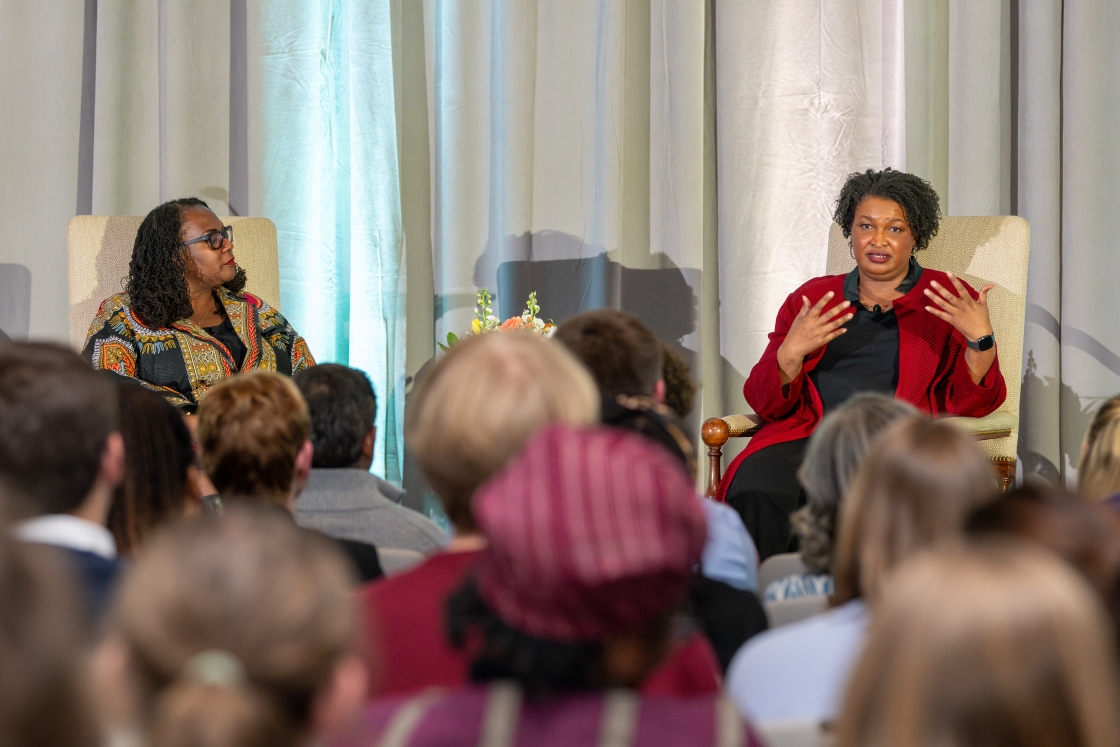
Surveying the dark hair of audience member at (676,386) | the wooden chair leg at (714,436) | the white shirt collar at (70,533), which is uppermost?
the dark hair of audience member at (676,386)

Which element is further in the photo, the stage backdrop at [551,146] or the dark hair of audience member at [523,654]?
the stage backdrop at [551,146]

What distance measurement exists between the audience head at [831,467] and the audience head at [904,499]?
29 centimetres

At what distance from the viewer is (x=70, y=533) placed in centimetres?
129

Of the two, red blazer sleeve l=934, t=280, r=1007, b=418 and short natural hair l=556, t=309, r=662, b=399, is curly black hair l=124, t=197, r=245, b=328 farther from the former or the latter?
red blazer sleeve l=934, t=280, r=1007, b=418

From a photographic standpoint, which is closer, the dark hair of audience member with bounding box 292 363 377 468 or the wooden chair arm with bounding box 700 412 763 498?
the dark hair of audience member with bounding box 292 363 377 468

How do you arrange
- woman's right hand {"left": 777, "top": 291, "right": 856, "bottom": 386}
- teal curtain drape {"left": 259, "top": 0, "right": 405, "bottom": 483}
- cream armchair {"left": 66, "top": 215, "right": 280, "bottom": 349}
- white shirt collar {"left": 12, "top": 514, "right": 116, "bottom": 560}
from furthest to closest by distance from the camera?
teal curtain drape {"left": 259, "top": 0, "right": 405, "bottom": 483} < cream armchair {"left": 66, "top": 215, "right": 280, "bottom": 349} < woman's right hand {"left": 777, "top": 291, "right": 856, "bottom": 386} < white shirt collar {"left": 12, "top": 514, "right": 116, "bottom": 560}

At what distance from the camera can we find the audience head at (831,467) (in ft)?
5.08

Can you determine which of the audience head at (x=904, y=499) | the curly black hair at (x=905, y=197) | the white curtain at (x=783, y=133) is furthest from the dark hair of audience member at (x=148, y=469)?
the white curtain at (x=783, y=133)

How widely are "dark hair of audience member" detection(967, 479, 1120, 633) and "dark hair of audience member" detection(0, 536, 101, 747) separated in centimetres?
70

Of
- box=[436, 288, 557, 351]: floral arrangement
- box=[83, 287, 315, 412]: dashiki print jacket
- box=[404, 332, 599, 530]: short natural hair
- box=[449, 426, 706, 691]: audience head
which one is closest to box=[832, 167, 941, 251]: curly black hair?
box=[436, 288, 557, 351]: floral arrangement

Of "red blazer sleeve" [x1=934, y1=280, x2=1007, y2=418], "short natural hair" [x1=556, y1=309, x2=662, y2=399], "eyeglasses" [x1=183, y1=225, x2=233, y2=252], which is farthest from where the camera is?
"eyeglasses" [x1=183, y1=225, x2=233, y2=252]

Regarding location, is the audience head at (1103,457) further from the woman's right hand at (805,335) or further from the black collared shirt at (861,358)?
the black collared shirt at (861,358)

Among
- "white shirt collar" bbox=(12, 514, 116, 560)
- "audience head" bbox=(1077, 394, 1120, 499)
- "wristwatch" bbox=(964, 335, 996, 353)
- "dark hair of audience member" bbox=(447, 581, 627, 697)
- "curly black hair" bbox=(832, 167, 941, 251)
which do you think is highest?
"curly black hair" bbox=(832, 167, 941, 251)

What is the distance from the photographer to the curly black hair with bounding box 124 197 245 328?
331 cm
